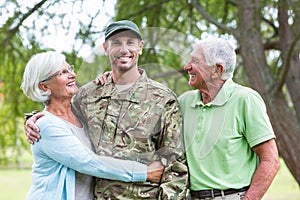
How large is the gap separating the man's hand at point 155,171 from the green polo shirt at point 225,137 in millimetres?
135

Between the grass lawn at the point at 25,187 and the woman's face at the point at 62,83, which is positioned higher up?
the woman's face at the point at 62,83

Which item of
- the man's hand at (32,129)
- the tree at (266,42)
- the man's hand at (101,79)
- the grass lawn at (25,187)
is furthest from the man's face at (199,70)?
the grass lawn at (25,187)

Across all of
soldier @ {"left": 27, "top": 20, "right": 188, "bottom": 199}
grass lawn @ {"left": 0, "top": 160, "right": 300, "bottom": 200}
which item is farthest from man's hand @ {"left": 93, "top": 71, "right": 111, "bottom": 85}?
grass lawn @ {"left": 0, "top": 160, "right": 300, "bottom": 200}

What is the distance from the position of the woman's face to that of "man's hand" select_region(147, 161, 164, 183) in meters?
0.45

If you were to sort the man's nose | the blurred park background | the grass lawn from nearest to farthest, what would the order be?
the man's nose < the blurred park background < the grass lawn

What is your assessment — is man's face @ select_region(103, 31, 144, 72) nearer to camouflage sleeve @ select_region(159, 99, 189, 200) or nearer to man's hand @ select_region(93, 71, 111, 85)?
man's hand @ select_region(93, 71, 111, 85)

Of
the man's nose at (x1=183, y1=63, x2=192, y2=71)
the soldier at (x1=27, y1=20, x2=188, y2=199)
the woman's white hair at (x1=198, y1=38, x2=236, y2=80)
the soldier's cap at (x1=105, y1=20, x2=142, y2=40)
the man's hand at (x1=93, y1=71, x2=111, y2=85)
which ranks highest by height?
the soldier's cap at (x1=105, y1=20, x2=142, y2=40)

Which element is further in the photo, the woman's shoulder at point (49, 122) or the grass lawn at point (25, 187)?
the grass lawn at point (25, 187)

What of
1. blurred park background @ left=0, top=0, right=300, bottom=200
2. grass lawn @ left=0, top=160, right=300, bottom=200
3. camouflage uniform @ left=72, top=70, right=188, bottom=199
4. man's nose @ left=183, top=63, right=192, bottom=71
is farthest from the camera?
grass lawn @ left=0, top=160, right=300, bottom=200

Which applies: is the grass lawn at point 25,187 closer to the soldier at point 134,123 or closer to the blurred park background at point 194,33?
the blurred park background at point 194,33

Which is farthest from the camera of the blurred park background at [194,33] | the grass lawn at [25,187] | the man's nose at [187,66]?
the grass lawn at [25,187]

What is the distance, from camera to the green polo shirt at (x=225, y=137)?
2863mm

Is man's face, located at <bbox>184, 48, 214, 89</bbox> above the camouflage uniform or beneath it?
above

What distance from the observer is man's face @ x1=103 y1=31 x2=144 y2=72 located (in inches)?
111
